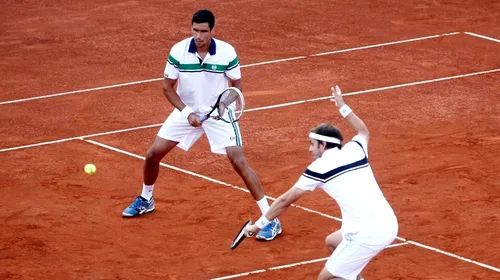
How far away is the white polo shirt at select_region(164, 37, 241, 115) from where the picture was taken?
43.6 feet

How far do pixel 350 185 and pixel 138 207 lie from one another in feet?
14.3

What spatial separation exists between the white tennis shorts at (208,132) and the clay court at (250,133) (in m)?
A: 1.01

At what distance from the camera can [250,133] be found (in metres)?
17.0

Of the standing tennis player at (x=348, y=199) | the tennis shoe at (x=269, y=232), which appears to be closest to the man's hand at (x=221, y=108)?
the tennis shoe at (x=269, y=232)

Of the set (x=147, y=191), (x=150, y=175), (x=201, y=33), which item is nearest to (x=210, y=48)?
(x=201, y=33)

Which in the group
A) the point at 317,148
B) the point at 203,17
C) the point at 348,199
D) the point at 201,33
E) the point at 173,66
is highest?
the point at 203,17

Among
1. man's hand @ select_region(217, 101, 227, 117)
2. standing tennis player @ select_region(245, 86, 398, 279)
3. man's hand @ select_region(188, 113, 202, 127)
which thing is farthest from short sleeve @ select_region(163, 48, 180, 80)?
standing tennis player @ select_region(245, 86, 398, 279)

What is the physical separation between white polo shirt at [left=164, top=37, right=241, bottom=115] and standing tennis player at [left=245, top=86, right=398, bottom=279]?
3074 mm

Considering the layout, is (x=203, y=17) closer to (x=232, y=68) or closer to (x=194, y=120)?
(x=232, y=68)

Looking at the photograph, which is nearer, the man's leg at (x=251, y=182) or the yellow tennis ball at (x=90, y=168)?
the man's leg at (x=251, y=182)

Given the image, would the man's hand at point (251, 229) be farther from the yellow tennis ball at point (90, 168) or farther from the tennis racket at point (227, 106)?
the yellow tennis ball at point (90, 168)

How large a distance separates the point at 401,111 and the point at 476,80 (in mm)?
2050

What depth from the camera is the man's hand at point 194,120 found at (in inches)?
516

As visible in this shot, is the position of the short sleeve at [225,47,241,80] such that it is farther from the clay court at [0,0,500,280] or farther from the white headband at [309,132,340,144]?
the white headband at [309,132,340,144]
